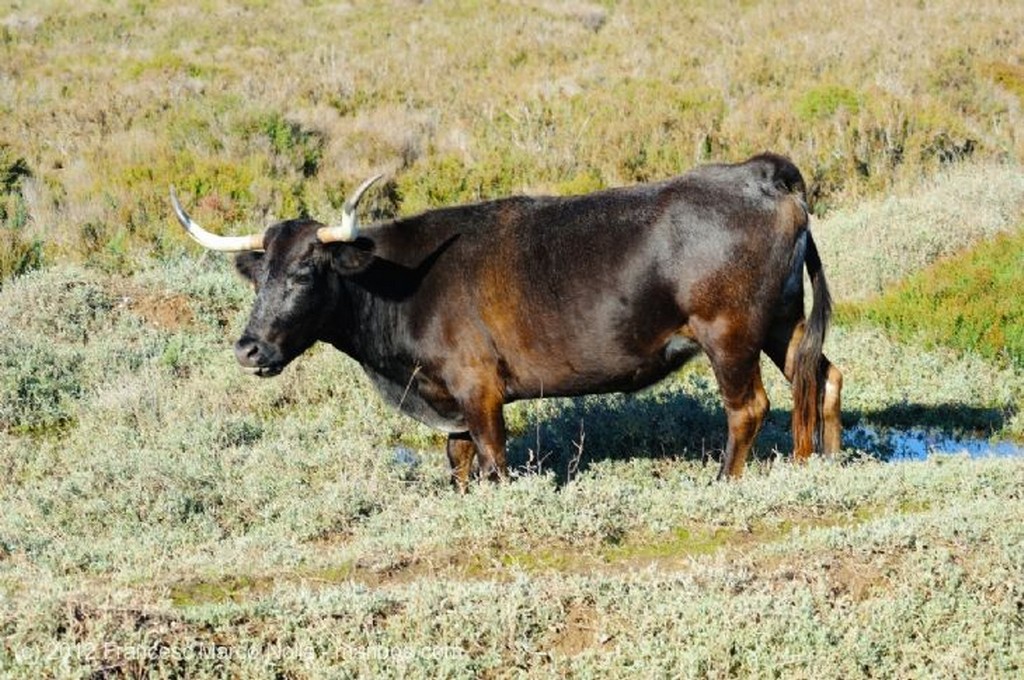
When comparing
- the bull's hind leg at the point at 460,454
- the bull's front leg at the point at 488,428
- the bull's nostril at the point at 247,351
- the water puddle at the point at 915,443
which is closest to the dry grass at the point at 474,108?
the bull's nostril at the point at 247,351

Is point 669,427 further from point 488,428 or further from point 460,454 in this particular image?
point 488,428

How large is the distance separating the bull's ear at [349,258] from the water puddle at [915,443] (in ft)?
12.2

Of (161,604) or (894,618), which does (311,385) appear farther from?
(894,618)

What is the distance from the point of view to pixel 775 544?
6.38 meters

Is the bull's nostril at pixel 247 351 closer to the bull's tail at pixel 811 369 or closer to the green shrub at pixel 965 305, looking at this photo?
the bull's tail at pixel 811 369

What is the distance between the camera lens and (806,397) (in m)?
7.98

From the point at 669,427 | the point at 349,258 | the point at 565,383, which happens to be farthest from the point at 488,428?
the point at 669,427

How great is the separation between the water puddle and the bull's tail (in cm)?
115

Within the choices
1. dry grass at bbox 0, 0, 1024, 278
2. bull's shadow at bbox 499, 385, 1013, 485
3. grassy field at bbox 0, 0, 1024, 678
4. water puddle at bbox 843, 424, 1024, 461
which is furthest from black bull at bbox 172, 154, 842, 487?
dry grass at bbox 0, 0, 1024, 278

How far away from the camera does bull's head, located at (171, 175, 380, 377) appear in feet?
25.5

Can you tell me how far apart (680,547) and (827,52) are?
20743mm

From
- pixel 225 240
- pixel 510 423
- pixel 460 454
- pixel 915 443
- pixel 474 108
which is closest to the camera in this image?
pixel 225 240

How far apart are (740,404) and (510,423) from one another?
2.58m

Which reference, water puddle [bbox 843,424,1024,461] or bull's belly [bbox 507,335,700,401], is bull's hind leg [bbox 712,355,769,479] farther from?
water puddle [bbox 843,424,1024,461]
